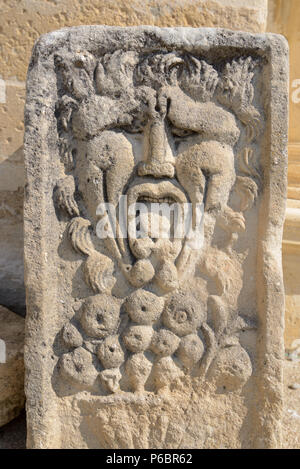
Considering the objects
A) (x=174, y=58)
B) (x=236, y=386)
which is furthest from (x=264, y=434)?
(x=174, y=58)

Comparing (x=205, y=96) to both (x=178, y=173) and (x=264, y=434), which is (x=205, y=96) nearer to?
(x=178, y=173)

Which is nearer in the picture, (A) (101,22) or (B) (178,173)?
(B) (178,173)

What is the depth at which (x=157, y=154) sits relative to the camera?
1.37 meters

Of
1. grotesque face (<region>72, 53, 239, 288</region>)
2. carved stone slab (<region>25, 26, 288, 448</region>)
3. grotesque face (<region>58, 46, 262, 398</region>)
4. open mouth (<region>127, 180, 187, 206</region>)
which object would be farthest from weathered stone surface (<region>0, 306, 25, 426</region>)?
open mouth (<region>127, 180, 187, 206</region>)

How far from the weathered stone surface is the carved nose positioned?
839 mm

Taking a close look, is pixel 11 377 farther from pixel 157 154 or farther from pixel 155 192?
pixel 157 154

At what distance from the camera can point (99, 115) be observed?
138cm

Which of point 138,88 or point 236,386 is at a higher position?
point 138,88

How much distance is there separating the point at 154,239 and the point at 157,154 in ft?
0.91

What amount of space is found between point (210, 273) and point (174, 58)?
2.33 ft

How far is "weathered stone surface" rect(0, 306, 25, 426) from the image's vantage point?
159cm

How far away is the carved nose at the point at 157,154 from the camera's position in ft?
4.49

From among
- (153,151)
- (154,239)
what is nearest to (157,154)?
(153,151)

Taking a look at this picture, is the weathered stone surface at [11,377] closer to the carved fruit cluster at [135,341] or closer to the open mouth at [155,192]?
the carved fruit cluster at [135,341]
